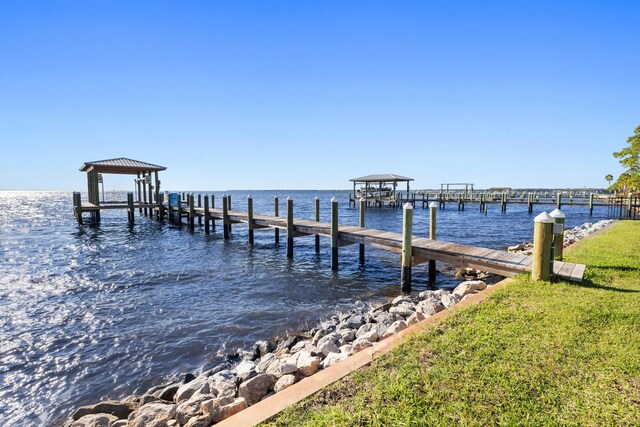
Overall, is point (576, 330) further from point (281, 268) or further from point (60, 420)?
point (281, 268)

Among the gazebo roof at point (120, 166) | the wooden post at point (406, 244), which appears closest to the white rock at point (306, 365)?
the wooden post at point (406, 244)

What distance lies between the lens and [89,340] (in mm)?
6438

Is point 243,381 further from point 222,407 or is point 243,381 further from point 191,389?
point 222,407

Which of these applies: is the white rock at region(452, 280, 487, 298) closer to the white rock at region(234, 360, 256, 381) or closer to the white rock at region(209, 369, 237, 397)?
the white rock at region(234, 360, 256, 381)

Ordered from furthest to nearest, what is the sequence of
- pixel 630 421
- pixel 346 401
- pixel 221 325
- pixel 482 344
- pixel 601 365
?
pixel 221 325, pixel 482 344, pixel 601 365, pixel 346 401, pixel 630 421

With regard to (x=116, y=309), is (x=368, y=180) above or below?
above

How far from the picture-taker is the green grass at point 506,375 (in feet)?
8.57

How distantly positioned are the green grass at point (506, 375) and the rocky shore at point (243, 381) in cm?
98

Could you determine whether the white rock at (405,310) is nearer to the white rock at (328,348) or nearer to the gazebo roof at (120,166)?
the white rock at (328,348)

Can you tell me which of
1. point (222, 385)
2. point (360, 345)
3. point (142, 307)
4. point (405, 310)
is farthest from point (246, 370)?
point (142, 307)

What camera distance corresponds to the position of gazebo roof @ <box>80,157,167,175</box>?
23891mm

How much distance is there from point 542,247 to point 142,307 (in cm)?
844

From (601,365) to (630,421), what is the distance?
2.61 ft

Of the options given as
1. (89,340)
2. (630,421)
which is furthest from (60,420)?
(630,421)
